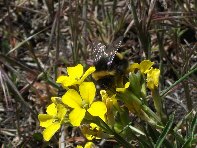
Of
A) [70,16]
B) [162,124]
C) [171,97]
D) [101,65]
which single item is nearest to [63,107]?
[101,65]

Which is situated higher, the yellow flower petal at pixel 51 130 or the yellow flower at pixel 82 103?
the yellow flower at pixel 82 103

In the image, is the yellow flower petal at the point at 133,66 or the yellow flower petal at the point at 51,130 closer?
the yellow flower petal at the point at 51,130

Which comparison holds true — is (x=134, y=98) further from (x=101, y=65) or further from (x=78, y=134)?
(x=78, y=134)

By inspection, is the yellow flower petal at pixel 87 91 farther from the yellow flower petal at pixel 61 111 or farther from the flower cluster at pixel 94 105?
the yellow flower petal at pixel 61 111

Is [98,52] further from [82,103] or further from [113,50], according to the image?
[82,103]

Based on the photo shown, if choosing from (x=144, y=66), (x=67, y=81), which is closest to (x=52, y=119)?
(x=67, y=81)

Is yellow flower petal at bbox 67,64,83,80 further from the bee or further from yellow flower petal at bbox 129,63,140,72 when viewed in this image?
yellow flower petal at bbox 129,63,140,72

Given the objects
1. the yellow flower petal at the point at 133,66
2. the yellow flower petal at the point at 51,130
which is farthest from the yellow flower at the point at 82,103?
the yellow flower petal at the point at 133,66

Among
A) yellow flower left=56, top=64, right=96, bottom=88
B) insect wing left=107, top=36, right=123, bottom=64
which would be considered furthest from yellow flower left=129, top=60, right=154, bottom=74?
yellow flower left=56, top=64, right=96, bottom=88
